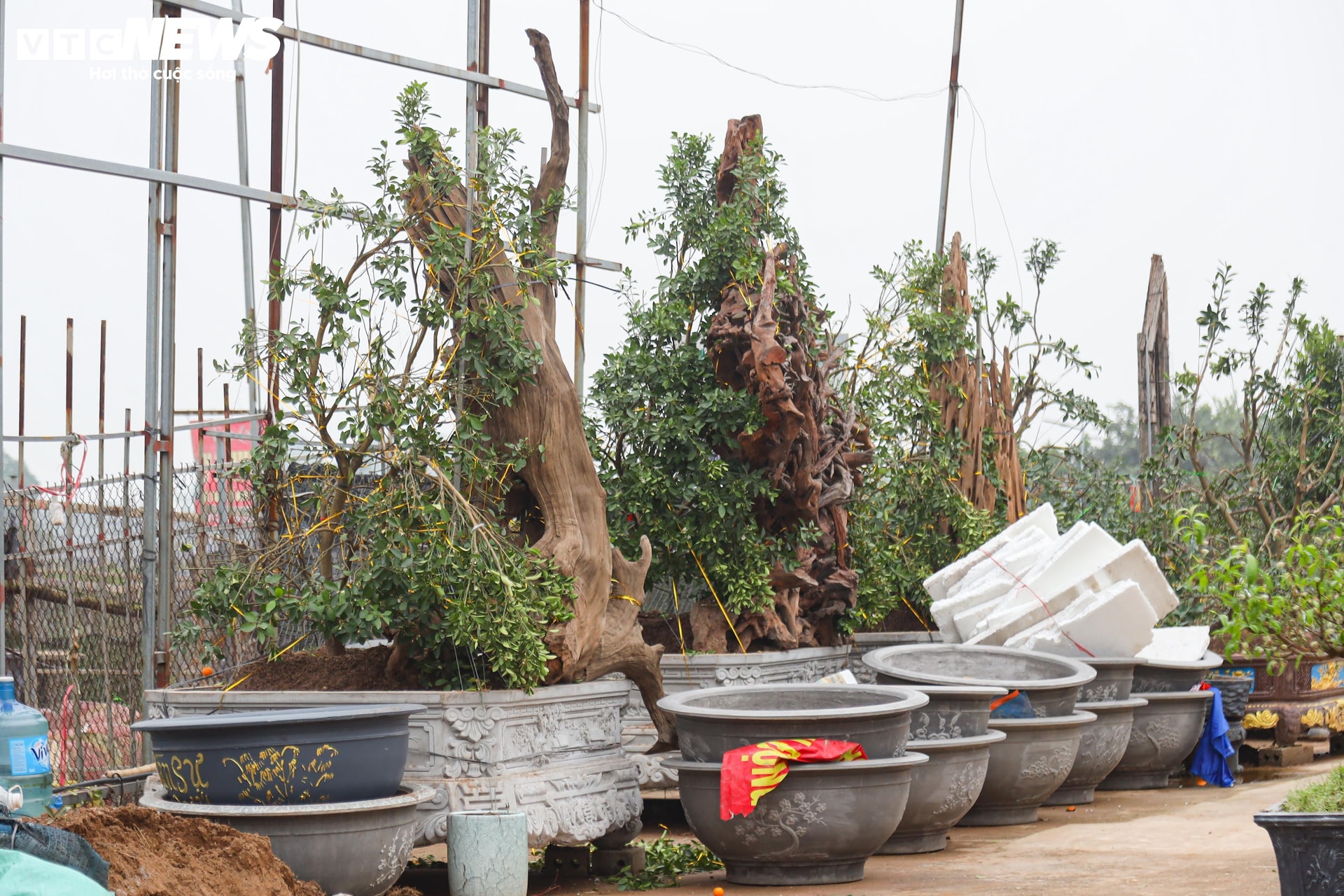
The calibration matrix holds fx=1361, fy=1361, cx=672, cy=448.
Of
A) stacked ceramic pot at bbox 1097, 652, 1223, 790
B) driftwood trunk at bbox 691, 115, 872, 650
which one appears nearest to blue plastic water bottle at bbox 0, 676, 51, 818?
driftwood trunk at bbox 691, 115, 872, 650

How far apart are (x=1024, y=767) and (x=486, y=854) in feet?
11.1

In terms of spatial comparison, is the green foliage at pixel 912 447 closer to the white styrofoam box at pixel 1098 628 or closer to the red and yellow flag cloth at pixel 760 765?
the white styrofoam box at pixel 1098 628

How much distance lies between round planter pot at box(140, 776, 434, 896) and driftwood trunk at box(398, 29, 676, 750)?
4.41 ft

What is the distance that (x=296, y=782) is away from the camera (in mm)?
4621

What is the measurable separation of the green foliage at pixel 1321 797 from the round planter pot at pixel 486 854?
2772mm

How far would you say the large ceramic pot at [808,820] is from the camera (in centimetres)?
566

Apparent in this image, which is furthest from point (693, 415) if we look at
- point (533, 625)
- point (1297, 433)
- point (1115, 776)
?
point (1297, 433)

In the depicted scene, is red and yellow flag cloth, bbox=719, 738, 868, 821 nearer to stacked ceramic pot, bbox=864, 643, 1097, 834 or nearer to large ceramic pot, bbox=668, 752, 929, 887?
large ceramic pot, bbox=668, 752, 929, 887

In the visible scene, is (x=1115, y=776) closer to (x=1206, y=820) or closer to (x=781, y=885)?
(x=1206, y=820)

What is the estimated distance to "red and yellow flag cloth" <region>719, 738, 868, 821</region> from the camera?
5.59 meters

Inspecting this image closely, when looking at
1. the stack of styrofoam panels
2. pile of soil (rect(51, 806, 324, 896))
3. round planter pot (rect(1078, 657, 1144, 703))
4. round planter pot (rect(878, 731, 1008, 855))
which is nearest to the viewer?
pile of soil (rect(51, 806, 324, 896))

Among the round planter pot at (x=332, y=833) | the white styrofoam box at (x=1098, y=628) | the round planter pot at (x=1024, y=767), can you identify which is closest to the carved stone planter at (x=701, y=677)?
the round planter pot at (x=1024, y=767)

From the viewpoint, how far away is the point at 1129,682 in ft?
27.5

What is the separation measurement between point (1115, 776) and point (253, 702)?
5.90 m
